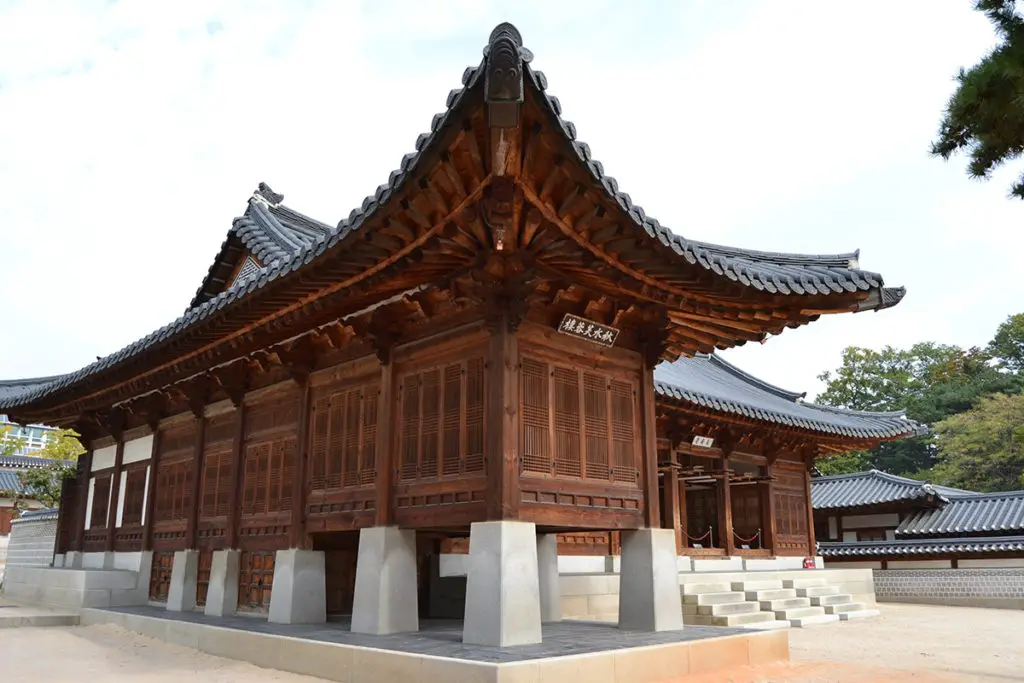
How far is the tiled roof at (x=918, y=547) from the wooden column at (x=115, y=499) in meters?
22.2

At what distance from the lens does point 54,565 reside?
796 inches

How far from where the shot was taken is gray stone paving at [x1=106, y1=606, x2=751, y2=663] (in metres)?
7.96

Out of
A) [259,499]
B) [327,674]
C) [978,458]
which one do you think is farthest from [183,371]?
[978,458]

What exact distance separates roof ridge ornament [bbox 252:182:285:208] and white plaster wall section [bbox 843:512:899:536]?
23.7m

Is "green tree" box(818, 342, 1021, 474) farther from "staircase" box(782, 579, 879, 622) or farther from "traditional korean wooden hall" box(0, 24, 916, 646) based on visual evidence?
"traditional korean wooden hall" box(0, 24, 916, 646)

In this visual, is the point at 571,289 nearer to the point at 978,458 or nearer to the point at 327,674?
the point at 327,674

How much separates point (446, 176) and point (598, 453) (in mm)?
4342

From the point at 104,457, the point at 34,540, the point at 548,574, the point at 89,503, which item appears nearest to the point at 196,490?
the point at 104,457

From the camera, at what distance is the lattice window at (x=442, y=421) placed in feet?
30.4

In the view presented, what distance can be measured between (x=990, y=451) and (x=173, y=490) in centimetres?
4477

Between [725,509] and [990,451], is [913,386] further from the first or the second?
[725,509]

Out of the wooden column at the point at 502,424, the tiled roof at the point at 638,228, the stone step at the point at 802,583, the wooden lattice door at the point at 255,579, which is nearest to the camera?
the tiled roof at the point at 638,228

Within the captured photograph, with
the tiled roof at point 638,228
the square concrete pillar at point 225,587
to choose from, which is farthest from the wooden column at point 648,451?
the square concrete pillar at point 225,587

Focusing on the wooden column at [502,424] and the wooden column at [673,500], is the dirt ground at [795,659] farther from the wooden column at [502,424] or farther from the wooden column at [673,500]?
the wooden column at [673,500]
